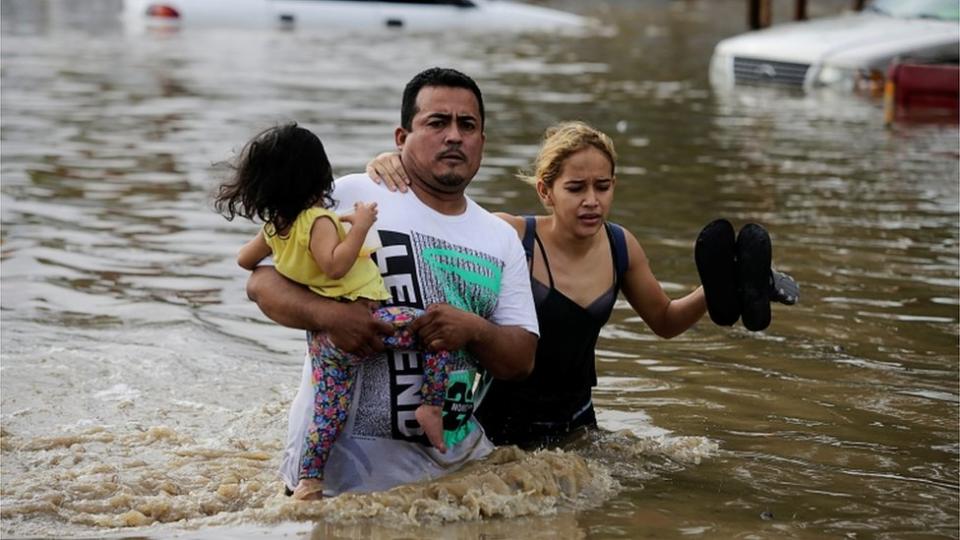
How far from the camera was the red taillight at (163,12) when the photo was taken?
3350 centimetres

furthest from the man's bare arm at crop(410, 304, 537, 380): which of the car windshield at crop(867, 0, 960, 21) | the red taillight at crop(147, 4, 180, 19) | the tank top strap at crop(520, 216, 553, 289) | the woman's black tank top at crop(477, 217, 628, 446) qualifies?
Answer: the red taillight at crop(147, 4, 180, 19)

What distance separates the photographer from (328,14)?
33875 mm

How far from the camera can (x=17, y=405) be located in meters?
7.29

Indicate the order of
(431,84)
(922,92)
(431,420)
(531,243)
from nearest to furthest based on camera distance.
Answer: (431,420)
(431,84)
(531,243)
(922,92)

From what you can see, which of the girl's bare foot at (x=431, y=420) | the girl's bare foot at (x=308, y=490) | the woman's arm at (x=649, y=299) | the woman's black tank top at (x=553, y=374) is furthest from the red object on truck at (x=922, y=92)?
the girl's bare foot at (x=308, y=490)

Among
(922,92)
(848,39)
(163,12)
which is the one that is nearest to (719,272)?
(922,92)

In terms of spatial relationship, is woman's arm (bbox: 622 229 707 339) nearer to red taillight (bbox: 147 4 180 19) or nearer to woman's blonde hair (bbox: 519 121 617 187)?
woman's blonde hair (bbox: 519 121 617 187)

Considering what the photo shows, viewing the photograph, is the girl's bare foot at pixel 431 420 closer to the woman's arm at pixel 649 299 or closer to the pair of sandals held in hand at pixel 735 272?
the pair of sandals held in hand at pixel 735 272

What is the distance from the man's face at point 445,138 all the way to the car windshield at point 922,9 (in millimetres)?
15194

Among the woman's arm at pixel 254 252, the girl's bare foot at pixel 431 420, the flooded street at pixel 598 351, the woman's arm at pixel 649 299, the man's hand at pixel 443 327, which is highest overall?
the woman's arm at pixel 254 252

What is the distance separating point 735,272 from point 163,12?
95.4ft

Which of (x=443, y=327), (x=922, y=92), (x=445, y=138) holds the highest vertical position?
(x=445, y=138)

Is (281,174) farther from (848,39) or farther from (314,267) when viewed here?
(848,39)

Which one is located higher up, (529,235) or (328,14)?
(328,14)
